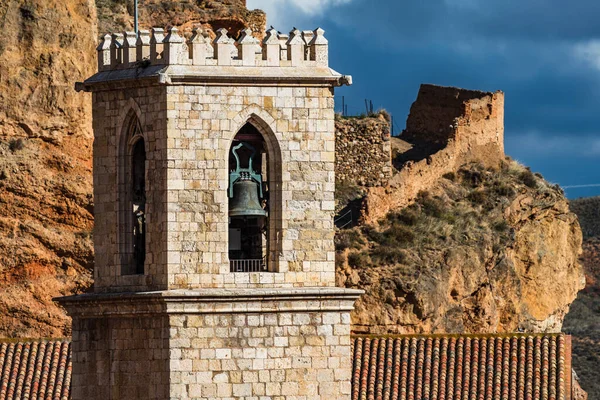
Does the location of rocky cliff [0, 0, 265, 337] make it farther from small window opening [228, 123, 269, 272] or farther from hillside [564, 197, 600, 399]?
hillside [564, 197, 600, 399]

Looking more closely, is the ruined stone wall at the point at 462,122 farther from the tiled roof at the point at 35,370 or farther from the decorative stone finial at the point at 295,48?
the decorative stone finial at the point at 295,48

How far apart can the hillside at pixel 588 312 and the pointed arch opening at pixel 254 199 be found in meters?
40.6

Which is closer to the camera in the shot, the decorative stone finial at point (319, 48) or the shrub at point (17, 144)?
the decorative stone finial at point (319, 48)

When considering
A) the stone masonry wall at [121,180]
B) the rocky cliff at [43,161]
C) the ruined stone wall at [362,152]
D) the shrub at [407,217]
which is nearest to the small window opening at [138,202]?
the stone masonry wall at [121,180]

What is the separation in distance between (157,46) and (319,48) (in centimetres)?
193

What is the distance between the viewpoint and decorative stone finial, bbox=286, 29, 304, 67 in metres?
30.2

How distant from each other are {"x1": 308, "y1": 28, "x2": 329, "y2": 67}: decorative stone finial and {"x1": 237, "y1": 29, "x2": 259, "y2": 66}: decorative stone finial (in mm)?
707

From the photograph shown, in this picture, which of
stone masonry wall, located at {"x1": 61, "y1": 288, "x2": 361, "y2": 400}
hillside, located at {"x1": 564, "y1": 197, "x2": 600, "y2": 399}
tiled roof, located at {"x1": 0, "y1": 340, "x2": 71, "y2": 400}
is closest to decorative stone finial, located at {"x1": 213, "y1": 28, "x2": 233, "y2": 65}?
stone masonry wall, located at {"x1": 61, "y1": 288, "x2": 361, "y2": 400}

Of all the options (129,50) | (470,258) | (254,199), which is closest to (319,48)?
(254,199)

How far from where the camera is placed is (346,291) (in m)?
29.9

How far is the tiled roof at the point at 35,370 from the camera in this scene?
44188 mm

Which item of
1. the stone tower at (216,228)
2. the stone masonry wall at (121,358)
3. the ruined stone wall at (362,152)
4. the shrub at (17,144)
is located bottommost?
the stone masonry wall at (121,358)

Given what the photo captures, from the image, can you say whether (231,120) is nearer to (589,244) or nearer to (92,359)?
(92,359)

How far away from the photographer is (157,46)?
3020 cm
